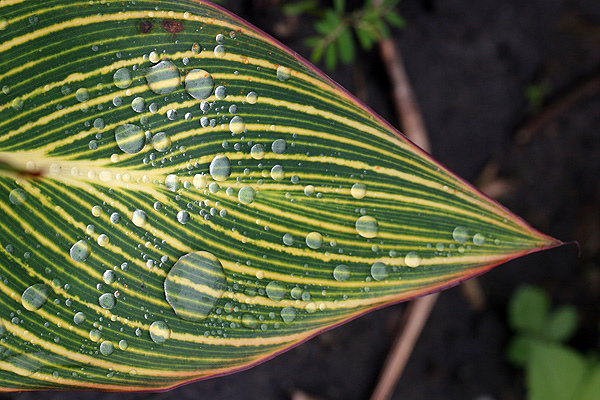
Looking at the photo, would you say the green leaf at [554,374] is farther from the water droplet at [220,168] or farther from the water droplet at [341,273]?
the water droplet at [220,168]

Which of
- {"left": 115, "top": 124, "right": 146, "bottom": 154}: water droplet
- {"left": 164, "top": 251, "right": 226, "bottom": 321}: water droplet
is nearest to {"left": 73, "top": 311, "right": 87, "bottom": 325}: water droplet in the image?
{"left": 164, "top": 251, "right": 226, "bottom": 321}: water droplet

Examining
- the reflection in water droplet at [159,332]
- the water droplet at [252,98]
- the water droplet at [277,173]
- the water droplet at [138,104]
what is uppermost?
the water droplet at [252,98]

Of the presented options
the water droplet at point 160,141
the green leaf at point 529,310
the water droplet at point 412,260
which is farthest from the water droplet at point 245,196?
the green leaf at point 529,310

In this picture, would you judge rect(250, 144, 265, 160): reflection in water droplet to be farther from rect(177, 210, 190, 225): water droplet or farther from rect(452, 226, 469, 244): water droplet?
rect(452, 226, 469, 244): water droplet

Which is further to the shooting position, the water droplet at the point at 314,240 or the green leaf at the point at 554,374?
the green leaf at the point at 554,374

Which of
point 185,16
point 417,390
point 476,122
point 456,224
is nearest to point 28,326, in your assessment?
point 185,16

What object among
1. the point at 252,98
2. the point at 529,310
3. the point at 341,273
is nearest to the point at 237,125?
the point at 252,98

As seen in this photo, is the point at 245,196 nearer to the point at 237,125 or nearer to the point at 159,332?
the point at 237,125

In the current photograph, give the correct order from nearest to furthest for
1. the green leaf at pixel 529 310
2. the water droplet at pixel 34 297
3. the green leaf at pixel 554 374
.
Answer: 1. the water droplet at pixel 34 297
2. the green leaf at pixel 554 374
3. the green leaf at pixel 529 310

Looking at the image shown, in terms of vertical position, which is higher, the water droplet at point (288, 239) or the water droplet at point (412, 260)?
the water droplet at point (288, 239)

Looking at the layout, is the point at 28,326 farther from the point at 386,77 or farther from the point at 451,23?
the point at 451,23
